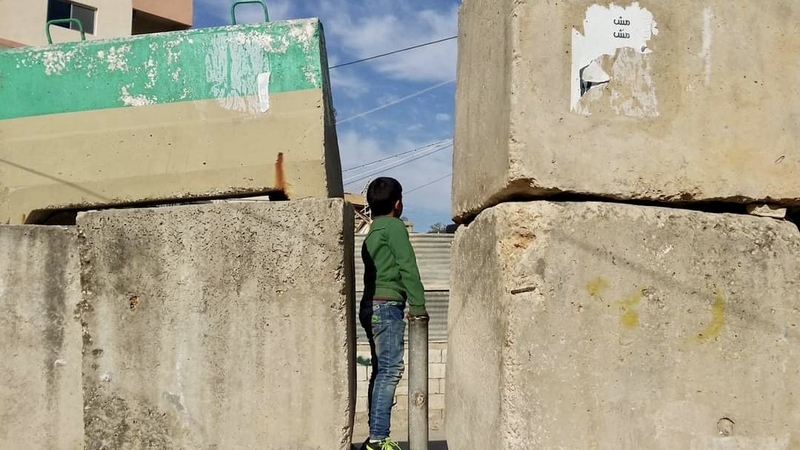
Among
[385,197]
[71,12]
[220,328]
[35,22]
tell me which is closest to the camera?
[220,328]

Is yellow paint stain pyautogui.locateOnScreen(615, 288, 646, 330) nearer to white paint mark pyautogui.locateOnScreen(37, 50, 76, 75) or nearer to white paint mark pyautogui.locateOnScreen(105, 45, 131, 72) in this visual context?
white paint mark pyautogui.locateOnScreen(105, 45, 131, 72)

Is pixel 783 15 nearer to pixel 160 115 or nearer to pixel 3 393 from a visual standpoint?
pixel 160 115

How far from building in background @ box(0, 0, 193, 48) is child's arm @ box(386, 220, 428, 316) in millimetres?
17465

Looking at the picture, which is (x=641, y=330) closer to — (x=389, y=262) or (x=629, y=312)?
(x=629, y=312)

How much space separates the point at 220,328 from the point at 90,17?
22.0 m

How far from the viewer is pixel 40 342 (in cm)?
311

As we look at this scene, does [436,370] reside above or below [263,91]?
below

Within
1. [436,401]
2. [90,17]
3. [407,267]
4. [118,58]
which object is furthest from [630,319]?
[90,17]

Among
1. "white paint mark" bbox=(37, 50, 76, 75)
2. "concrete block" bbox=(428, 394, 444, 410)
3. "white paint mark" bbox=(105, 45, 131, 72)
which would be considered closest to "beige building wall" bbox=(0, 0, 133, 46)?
"concrete block" bbox=(428, 394, 444, 410)

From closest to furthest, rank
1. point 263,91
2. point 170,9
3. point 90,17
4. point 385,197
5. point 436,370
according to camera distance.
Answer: point 263,91 < point 385,197 < point 436,370 < point 90,17 < point 170,9

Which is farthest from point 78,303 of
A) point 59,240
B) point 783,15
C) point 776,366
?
point 783,15

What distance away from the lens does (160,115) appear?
3055mm

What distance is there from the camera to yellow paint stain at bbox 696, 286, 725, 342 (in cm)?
241

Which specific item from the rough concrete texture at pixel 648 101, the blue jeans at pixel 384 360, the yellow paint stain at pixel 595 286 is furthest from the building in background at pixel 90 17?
the yellow paint stain at pixel 595 286
